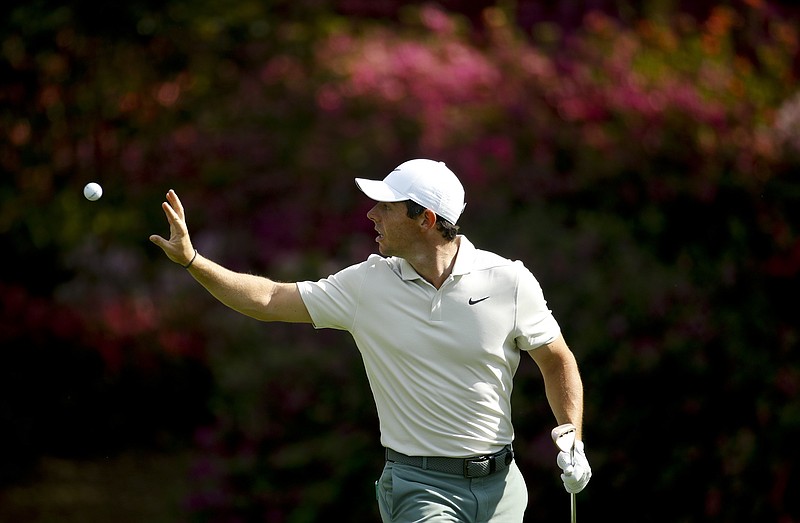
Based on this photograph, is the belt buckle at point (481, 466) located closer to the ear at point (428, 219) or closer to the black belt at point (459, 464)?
the black belt at point (459, 464)

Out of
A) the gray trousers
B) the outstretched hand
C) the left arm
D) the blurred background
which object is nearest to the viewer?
the outstretched hand

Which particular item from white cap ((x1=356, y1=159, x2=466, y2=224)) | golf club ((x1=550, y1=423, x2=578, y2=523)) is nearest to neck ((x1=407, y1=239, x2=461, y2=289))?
white cap ((x1=356, y1=159, x2=466, y2=224))

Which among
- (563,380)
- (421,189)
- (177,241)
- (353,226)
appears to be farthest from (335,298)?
(353,226)

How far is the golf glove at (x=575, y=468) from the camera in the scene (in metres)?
4.41

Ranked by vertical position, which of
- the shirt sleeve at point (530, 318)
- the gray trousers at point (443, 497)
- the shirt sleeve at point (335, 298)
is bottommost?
the gray trousers at point (443, 497)

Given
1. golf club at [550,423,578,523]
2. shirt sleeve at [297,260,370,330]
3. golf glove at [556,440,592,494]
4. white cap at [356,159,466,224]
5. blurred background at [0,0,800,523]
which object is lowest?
blurred background at [0,0,800,523]

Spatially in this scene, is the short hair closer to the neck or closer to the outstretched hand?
the neck

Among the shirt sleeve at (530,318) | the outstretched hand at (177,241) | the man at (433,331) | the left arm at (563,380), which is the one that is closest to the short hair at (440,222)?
the man at (433,331)

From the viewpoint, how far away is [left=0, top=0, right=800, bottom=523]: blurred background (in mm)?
7285

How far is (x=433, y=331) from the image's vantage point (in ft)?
14.5

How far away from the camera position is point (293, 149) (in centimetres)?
972

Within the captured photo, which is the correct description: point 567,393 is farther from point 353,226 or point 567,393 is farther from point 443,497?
point 353,226

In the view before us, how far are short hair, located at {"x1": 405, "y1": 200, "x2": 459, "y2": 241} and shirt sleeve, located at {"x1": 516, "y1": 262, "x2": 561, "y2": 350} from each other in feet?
0.87

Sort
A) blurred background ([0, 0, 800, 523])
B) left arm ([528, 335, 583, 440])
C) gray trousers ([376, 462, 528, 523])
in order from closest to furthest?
gray trousers ([376, 462, 528, 523]), left arm ([528, 335, 583, 440]), blurred background ([0, 0, 800, 523])
